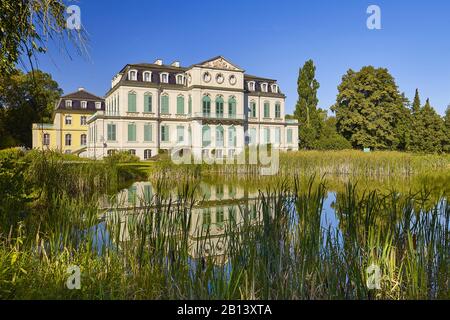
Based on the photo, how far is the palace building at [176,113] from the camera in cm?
2948

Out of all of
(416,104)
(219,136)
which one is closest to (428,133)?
(416,104)

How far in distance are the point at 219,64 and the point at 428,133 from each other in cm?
1774

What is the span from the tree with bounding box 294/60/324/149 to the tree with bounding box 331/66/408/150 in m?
2.63

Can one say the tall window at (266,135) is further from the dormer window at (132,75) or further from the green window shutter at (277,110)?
the dormer window at (132,75)

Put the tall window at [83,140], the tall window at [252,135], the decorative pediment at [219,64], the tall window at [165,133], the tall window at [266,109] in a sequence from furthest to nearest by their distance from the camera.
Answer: the tall window at [266,109], the tall window at [83,140], the tall window at [252,135], the tall window at [165,133], the decorative pediment at [219,64]

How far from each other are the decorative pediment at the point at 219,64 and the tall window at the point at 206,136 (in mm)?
→ 5186

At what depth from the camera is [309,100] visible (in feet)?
112

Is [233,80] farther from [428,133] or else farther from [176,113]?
[428,133]

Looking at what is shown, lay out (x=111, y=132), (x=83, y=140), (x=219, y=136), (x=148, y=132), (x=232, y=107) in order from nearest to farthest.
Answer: (x=111, y=132)
(x=148, y=132)
(x=219, y=136)
(x=232, y=107)
(x=83, y=140)

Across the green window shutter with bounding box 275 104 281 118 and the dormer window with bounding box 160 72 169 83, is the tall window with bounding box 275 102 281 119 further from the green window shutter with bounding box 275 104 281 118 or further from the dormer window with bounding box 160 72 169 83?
the dormer window with bounding box 160 72 169 83

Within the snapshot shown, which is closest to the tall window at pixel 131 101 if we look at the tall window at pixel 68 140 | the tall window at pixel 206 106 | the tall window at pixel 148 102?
the tall window at pixel 148 102

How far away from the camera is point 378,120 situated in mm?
28812
